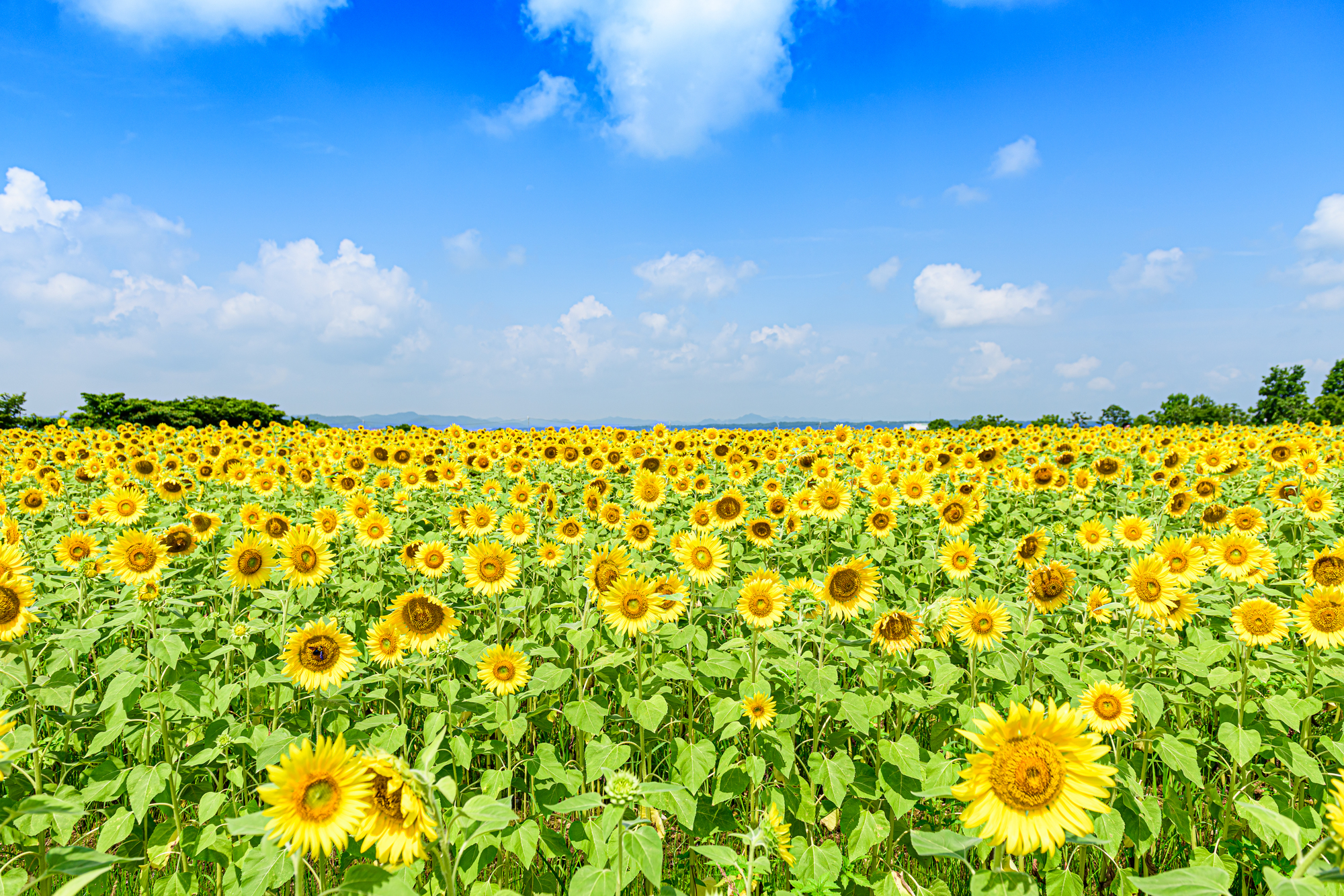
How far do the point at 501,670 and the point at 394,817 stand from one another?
163cm

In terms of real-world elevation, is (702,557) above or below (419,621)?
above

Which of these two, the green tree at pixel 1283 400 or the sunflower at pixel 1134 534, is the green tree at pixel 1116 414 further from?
the sunflower at pixel 1134 534

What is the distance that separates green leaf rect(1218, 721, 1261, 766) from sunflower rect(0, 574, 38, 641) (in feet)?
22.4

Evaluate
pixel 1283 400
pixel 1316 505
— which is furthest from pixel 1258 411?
pixel 1316 505

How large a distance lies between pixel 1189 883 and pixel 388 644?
378 centimetres

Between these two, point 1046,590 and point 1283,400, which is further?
point 1283,400

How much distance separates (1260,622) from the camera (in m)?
3.74

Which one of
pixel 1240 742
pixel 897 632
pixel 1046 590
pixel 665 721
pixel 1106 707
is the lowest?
pixel 665 721

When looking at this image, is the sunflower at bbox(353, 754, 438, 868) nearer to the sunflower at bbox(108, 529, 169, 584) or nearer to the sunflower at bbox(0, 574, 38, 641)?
the sunflower at bbox(0, 574, 38, 641)

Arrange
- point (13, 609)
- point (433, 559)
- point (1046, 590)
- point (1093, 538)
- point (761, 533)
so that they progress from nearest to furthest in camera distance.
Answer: point (13, 609), point (1046, 590), point (433, 559), point (761, 533), point (1093, 538)

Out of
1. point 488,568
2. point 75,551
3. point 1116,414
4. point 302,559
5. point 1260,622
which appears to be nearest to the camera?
point 1260,622

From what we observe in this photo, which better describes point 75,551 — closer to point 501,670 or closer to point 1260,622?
point 501,670

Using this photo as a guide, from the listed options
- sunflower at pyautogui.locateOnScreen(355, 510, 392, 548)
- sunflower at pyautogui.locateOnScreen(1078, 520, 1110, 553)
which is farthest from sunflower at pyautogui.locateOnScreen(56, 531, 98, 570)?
sunflower at pyautogui.locateOnScreen(1078, 520, 1110, 553)

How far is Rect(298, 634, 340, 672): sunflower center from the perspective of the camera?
3.41m
